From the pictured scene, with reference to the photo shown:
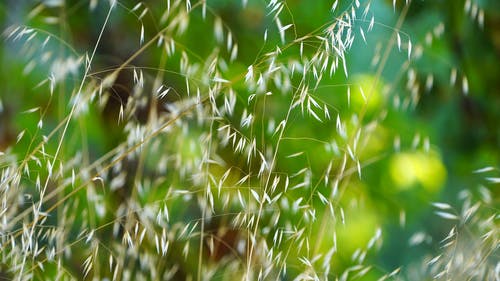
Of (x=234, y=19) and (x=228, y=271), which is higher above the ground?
(x=234, y=19)

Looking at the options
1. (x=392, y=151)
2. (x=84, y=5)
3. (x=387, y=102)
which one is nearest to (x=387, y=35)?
(x=387, y=102)

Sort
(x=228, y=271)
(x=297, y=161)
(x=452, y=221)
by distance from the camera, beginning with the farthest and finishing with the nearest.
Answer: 1. (x=452, y=221)
2. (x=297, y=161)
3. (x=228, y=271)

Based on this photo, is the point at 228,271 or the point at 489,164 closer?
the point at 228,271

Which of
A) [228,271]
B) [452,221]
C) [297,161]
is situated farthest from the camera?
[452,221]

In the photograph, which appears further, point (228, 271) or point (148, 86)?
point (148, 86)

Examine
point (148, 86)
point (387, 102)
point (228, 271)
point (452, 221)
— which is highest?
point (148, 86)

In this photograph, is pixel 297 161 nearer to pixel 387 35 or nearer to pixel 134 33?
pixel 387 35

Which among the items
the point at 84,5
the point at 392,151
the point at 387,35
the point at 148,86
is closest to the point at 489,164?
the point at 392,151

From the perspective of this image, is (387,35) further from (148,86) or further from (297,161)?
(148,86)

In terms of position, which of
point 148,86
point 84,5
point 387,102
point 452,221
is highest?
point 84,5
